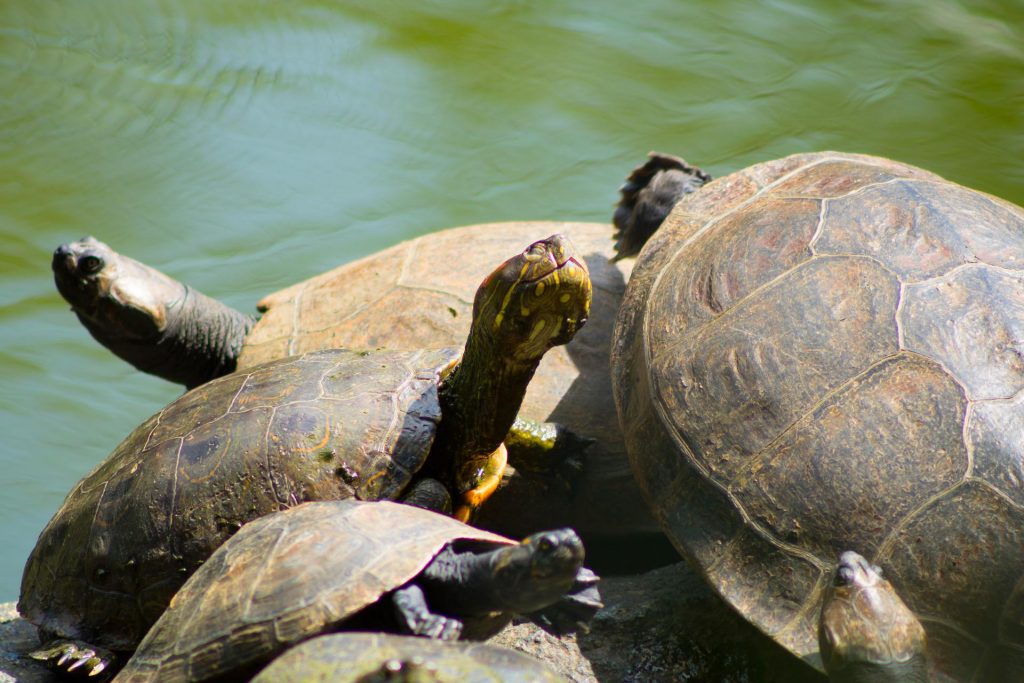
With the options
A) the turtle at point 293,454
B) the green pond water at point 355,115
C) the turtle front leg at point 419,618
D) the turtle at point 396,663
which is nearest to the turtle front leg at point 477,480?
the turtle at point 293,454

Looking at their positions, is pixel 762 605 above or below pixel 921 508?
below

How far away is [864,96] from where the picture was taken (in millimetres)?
9133

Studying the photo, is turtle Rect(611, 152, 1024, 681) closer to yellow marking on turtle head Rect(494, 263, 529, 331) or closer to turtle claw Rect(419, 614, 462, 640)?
yellow marking on turtle head Rect(494, 263, 529, 331)

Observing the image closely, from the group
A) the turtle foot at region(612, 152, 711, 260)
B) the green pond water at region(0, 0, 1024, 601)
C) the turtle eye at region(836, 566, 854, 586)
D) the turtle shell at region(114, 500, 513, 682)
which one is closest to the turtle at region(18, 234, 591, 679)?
the turtle shell at region(114, 500, 513, 682)

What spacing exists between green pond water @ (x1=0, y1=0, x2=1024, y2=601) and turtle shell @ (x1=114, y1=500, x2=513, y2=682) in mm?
6425

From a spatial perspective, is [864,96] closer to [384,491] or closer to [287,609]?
[384,491]

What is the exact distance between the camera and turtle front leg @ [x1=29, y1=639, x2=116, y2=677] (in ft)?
11.4

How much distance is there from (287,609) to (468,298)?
2246 millimetres

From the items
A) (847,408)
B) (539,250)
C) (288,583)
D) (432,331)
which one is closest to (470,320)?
(432,331)

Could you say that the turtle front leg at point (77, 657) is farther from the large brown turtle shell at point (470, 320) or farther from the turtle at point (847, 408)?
the turtle at point (847, 408)

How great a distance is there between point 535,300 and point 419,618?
3.72ft

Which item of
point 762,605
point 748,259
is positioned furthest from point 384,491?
point 748,259

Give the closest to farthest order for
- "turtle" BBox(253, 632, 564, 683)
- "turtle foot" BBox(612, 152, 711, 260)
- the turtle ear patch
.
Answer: "turtle" BBox(253, 632, 564, 683), "turtle foot" BBox(612, 152, 711, 260), the turtle ear patch

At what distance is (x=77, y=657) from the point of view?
3.49 m
